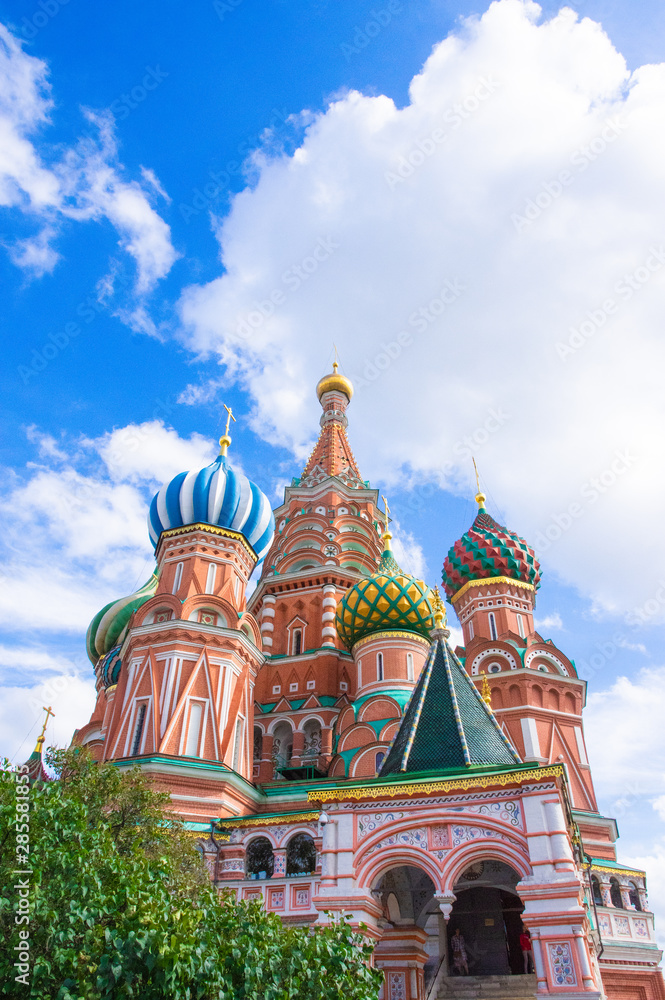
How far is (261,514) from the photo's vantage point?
71.4 feet

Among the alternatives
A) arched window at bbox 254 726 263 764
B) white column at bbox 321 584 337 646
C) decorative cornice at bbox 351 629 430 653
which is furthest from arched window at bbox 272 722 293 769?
decorative cornice at bbox 351 629 430 653

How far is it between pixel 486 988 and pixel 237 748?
849cm

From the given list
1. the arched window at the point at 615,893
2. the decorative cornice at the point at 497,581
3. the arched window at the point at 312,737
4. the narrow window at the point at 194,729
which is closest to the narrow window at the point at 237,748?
the narrow window at the point at 194,729

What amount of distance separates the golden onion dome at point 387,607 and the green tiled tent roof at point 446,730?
8648 mm

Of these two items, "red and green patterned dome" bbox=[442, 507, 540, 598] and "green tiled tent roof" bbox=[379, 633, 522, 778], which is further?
"red and green patterned dome" bbox=[442, 507, 540, 598]

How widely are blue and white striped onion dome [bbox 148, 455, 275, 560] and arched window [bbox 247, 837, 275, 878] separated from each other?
8760 mm

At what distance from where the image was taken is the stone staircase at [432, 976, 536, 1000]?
36.3ft

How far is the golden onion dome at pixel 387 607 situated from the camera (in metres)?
21.2

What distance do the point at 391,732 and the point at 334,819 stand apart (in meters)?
8.93

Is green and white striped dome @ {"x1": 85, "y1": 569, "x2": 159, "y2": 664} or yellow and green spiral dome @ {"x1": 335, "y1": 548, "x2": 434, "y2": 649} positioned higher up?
green and white striped dome @ {"x1": 85, "y1": 569, "x2": 159, "y2": 664}

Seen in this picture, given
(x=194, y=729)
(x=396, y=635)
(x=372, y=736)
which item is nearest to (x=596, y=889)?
(x=372, y=736)

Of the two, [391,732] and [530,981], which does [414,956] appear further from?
[391,732]

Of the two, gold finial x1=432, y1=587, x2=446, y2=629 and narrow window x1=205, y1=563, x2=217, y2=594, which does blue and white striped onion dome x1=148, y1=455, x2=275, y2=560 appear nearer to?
narrow window x1=205, y1=563, x2=217, y2=594

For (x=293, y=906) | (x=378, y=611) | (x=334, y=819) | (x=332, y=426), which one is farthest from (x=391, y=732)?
(x=332, y=426)
